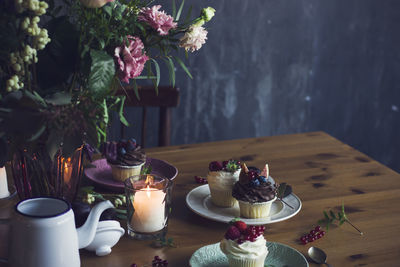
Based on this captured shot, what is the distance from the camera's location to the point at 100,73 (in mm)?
1035

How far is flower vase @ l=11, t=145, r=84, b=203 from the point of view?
3.79 feet

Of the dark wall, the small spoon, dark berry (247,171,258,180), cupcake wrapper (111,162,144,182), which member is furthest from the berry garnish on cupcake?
the dark wall

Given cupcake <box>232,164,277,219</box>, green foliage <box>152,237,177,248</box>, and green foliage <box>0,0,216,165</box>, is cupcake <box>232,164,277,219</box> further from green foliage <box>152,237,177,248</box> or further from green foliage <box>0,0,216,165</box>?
green foliage <box>0,0,216,165</box>

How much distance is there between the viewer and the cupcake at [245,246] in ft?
3.56

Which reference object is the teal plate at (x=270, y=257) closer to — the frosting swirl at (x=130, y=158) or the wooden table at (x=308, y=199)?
the wooden table at (x=308, y=199)

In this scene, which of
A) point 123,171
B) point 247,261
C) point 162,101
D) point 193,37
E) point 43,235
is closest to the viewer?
point 43,235

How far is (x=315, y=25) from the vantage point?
3178 mm

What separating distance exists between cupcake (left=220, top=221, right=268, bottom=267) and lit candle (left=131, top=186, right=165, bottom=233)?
19 centimetres

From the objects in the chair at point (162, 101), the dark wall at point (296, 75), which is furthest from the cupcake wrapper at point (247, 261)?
the dark wall at point (296, 75)

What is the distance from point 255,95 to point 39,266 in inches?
91.0

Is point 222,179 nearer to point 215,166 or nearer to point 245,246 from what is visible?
point 215,166

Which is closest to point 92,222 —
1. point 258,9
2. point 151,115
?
point 151,115

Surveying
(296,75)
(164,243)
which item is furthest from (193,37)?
(296,75)

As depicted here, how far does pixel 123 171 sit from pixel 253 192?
40cm
